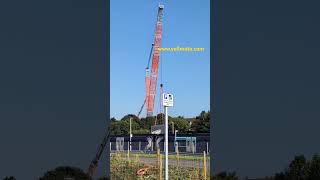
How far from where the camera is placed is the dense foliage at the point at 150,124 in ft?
26.4

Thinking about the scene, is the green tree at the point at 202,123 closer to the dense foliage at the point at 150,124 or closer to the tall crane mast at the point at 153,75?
the dense foliage at the point at 150,124

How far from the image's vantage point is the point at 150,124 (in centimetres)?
809

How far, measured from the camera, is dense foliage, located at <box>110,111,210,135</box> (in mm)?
8039
